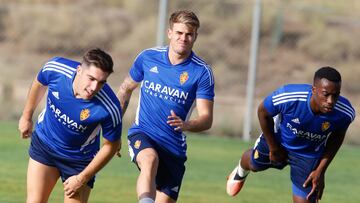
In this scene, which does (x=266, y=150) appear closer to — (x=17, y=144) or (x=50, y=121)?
(x=50, y=121)

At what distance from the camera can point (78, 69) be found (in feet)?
28.0

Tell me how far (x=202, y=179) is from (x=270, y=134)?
4.71 meters

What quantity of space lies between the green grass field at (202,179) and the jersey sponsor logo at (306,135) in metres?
2.75

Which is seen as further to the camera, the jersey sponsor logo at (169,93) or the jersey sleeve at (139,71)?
the jersey sleeve at (139,71)

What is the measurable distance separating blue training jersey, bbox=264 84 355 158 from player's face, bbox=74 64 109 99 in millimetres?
2218

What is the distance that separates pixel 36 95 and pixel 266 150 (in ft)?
9.78

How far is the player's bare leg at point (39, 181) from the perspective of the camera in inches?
349

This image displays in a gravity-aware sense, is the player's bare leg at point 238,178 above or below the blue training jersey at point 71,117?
below

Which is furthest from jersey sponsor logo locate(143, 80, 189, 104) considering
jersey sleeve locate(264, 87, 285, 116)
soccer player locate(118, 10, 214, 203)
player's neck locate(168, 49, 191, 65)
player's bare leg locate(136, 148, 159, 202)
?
jersey sleeve locate(264, 87, 285, 116)

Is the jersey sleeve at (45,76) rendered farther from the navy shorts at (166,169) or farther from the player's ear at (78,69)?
the navy shorts at (166,169)

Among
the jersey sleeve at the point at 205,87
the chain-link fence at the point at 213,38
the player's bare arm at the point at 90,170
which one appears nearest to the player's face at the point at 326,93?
the jersey sleeve at the point at 205,87

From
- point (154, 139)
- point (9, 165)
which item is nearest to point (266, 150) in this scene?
point (154, 139)

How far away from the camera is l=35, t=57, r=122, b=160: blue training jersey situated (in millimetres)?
8562

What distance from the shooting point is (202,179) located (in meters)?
14.9
